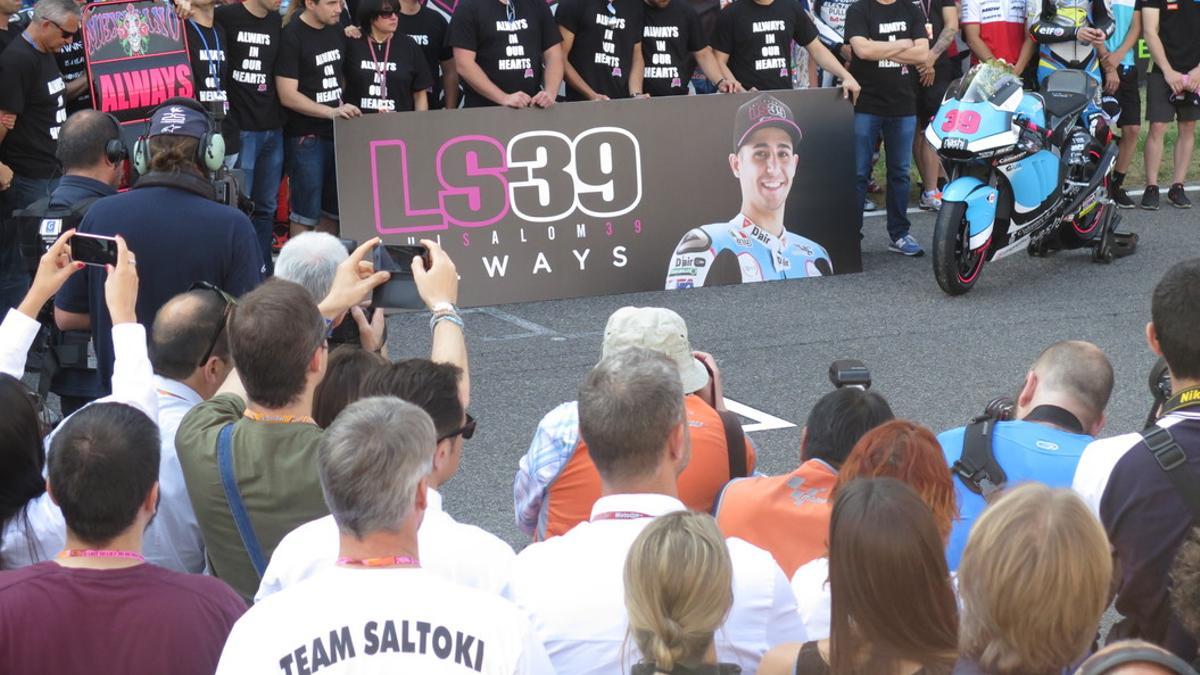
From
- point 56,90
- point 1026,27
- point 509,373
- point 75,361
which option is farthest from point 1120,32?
point 75,361

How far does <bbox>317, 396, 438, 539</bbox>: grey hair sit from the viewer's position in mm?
3066

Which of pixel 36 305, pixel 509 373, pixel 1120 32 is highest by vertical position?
pixel 36 305

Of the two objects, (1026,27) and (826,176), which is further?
(1026,27)

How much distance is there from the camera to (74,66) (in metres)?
9.85

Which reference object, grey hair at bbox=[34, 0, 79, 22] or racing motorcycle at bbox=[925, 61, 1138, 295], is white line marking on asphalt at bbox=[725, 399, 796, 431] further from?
grey hair at bbox=[34, 0, 79, 22]

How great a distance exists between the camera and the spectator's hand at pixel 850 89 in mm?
11430

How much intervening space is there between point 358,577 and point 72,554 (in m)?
0.76

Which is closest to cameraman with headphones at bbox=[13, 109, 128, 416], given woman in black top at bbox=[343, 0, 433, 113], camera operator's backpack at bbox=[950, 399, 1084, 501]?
camera operator's backpack at bbox=[950, 399, 1084, 501]

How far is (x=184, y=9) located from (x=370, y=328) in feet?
16.5

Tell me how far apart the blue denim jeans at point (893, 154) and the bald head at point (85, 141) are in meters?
6.75

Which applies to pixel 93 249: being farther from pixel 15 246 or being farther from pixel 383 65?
pixel 383 65

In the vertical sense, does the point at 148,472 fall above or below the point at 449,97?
above

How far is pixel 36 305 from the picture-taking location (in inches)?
186

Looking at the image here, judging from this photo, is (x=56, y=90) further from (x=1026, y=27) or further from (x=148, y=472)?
(x=1026, y=27)
